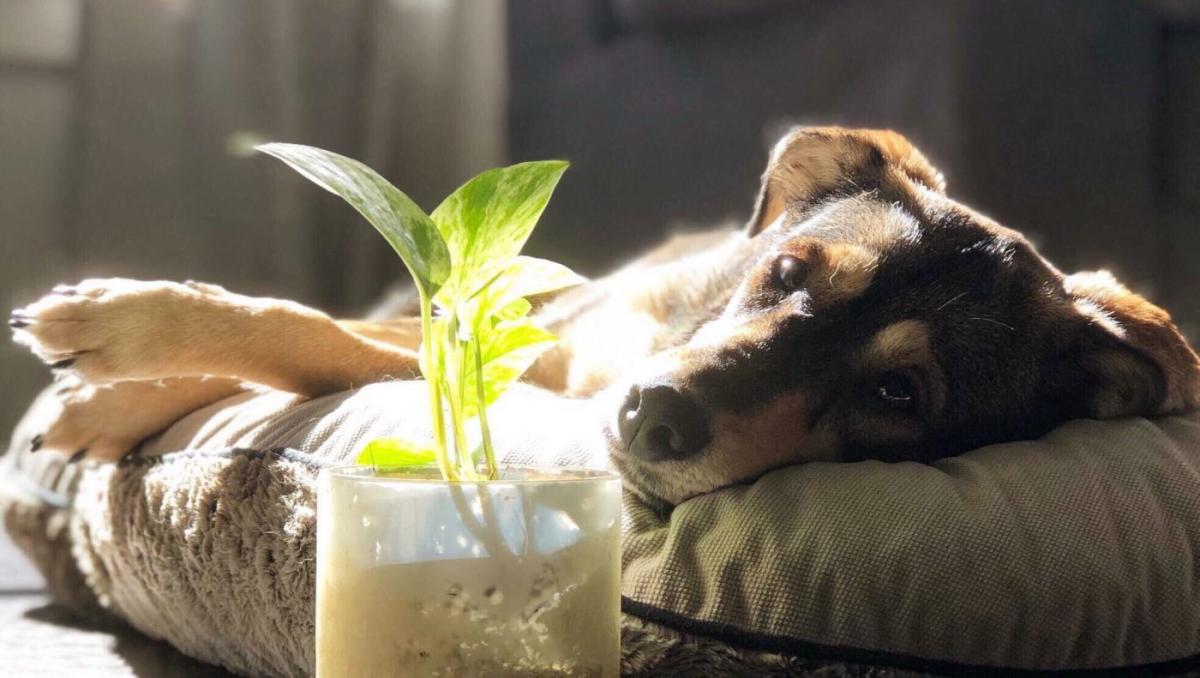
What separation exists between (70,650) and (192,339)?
0.43 m

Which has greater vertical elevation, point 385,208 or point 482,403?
point 385,208

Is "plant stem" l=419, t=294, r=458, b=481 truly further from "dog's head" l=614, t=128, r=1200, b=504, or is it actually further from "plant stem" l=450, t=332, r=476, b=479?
"dog's head" l=614, t=128, r=1200, b=504

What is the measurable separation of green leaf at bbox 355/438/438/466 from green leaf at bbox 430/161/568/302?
0.45ft

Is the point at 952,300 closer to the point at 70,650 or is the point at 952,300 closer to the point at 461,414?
the point at 461,414

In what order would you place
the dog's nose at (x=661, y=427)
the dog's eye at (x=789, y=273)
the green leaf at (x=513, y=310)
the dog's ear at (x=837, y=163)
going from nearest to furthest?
1. the green leaf at (x=513, y=310)
2. the dog's nose at (x=661, y=427)
3. the dog's eye at (x=789, y=273)
4. the dog's ear at (x=837, y=163)

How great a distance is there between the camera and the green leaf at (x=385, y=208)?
759 mm

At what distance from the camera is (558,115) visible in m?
3.94

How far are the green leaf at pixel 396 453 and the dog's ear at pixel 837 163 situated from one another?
97 cm

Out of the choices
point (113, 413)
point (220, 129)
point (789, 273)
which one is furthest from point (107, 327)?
point (220, 129)

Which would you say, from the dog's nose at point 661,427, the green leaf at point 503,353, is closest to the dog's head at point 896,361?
the dog's nose at point 661,427

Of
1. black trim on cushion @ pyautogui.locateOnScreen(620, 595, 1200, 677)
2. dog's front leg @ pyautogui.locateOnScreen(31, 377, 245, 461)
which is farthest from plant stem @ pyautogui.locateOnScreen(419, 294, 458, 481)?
dog's front leg @ pyautogui.locateOnScreen(31, 377, 245, 461)

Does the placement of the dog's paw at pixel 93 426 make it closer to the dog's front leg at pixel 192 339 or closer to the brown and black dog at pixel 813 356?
the brown and black dog at pixel 813 356

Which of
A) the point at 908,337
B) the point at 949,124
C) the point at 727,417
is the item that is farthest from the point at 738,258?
the point at 949,124

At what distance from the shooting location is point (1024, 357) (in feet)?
4.50
